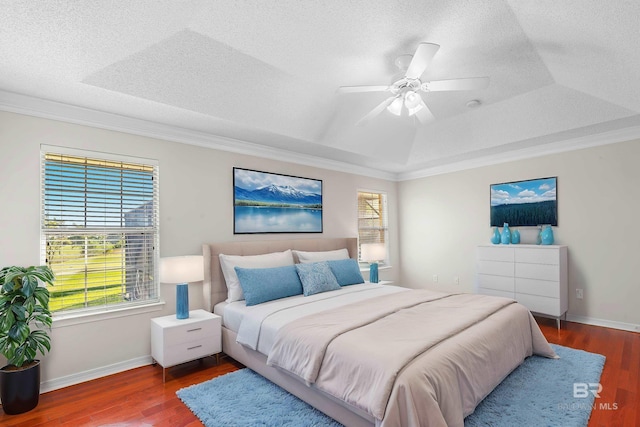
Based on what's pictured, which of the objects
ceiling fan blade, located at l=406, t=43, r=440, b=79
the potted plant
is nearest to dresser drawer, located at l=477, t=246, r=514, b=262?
ceiling fan blade, located at l=406, t=43, r=440, b=79

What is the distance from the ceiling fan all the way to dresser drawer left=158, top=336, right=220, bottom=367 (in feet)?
8.36

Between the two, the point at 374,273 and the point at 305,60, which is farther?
the point at 374,273

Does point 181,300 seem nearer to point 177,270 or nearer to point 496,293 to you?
point 177,270

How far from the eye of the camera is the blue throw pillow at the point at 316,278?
3.63 m

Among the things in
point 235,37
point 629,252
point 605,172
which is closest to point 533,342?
point 629,252

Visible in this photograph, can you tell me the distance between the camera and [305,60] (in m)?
2.73

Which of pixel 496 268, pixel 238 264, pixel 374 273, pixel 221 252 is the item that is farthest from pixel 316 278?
pixel 496 268

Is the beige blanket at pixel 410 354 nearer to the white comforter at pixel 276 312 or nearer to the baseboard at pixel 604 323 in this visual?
the white comforter at pixel 276 312

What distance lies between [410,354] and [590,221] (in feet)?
12.1

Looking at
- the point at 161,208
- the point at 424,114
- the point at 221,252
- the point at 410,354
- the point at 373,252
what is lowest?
the point at 410,354

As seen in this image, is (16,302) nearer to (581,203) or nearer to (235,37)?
(235,37)

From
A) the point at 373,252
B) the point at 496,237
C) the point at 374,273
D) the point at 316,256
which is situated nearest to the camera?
the point at 316,256

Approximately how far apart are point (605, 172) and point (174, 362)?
5.23m

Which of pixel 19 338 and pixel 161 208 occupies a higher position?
pixel 161 208
